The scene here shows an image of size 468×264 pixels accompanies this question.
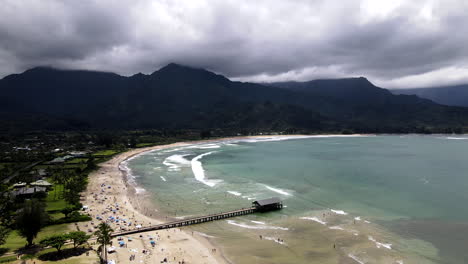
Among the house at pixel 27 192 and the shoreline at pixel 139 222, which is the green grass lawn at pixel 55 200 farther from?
the shoreline at pixel 139 222

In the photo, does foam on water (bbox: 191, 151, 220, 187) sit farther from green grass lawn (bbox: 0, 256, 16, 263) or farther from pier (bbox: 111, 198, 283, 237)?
green grass lawn (bbox: 0, 256, 16, 263)

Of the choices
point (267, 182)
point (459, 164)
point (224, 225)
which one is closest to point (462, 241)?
point (224, 225)

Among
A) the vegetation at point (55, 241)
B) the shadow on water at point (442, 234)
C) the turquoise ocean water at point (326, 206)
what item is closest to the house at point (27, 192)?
the turquoise ocean water at point (326, 206)

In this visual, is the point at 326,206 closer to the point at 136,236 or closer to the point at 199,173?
the point at 136,236

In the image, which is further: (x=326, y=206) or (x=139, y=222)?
(x=326, y=206)

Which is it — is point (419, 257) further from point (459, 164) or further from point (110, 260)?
point (459, 164)

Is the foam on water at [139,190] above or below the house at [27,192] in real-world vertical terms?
below

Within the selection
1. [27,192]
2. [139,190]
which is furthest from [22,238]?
[139,190]

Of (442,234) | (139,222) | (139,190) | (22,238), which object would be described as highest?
(22,238)
